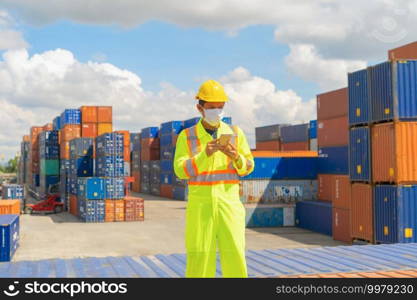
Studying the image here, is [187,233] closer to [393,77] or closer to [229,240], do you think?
[229,240]

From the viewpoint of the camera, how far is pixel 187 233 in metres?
4.91

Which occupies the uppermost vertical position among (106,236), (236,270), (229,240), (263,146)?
(263,146)

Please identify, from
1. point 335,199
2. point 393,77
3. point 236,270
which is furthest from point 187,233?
point 335,199

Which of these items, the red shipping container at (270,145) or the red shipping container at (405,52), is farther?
the red shipping container at (270,145)

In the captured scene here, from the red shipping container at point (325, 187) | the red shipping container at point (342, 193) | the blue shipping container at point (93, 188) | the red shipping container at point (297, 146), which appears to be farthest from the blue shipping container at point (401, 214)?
the red shipping container at point (297, 146)

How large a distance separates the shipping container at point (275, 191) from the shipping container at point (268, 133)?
53.2 ft

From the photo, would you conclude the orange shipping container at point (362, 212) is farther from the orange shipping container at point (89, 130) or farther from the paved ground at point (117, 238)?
the orange shipping container at point (89, 130)

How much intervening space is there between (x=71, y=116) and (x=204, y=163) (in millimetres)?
35811

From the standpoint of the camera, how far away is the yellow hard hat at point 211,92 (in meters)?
4.89

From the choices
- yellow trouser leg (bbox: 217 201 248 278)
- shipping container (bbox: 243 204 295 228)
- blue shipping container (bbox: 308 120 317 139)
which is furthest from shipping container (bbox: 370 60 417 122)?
blue shipping container (bbox: 308 120 317 139)

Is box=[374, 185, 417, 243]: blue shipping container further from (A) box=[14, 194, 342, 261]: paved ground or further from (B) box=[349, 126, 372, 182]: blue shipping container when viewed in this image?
(A) box=[14, 194, 342, 261]: paved ground

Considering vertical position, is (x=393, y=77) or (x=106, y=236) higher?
(x=393, y=77)

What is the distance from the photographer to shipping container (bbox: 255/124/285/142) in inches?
1852

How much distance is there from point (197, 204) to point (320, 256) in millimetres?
4621
